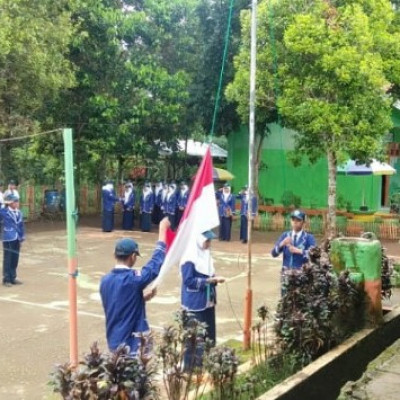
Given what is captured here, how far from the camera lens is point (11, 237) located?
34.1ft

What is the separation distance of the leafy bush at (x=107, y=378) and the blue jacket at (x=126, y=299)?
965mm

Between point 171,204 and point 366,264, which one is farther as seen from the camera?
point 171,204

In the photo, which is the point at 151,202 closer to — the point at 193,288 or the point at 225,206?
the point at 225,206

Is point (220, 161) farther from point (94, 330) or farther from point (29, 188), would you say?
point (94, 330)

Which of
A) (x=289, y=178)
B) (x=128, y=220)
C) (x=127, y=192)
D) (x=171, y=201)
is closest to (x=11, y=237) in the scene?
(x=127, y=192)

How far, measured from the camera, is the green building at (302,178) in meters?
20.8

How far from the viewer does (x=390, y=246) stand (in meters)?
16.2

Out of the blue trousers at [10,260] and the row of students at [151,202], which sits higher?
the row of students at [151,202]

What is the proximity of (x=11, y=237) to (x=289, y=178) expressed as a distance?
13.3 meters

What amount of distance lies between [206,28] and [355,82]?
25.2 ft

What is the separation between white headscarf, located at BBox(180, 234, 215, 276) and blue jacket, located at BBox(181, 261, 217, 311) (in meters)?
0.04

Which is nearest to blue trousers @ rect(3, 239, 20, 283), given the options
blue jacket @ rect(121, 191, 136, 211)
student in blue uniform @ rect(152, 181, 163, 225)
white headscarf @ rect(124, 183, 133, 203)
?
white headscarf @ rect(124, 183, 133, 203)

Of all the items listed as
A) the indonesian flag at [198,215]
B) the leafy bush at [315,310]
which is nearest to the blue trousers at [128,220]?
the leafy bush at [315,310]

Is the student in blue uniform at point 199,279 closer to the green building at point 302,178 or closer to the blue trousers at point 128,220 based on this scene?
the blue trousers at point 128,220
